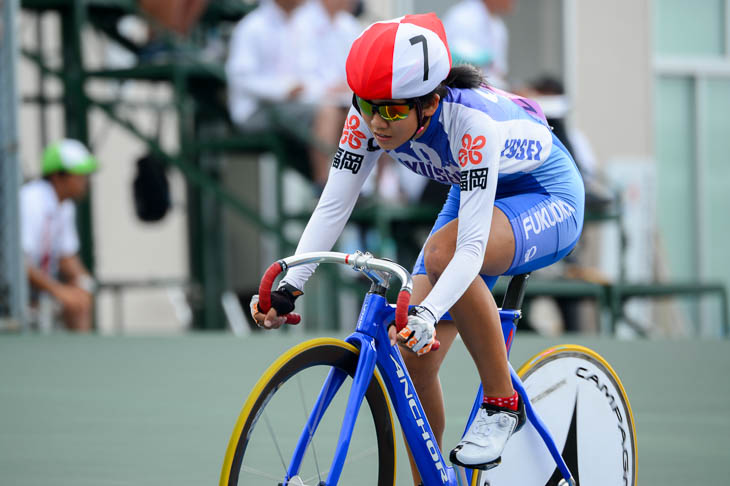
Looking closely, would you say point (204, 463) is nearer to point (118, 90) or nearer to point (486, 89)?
point (486, 89)

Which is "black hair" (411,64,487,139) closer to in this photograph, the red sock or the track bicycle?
the track bicycle

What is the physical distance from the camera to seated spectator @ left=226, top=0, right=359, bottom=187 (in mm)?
8906

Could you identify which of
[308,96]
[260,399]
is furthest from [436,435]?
[308,96]

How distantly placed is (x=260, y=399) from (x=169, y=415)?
3.06 metres

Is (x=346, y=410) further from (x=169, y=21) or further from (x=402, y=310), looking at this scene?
(x=169, y=21)

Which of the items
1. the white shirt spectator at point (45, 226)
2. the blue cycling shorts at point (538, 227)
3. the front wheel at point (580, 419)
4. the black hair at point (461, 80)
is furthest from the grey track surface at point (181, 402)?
the black hair at point (461, 80)

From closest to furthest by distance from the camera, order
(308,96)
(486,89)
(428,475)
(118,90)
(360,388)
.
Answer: (360,388), (428,475), (486,89), (308,96), (118,90)

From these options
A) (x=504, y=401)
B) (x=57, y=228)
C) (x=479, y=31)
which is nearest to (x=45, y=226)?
(x=57, y=228)

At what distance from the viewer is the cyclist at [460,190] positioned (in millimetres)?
2709

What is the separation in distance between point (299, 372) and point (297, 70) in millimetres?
6732

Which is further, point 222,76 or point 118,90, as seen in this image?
point 118,90

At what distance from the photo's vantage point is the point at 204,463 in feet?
13.7

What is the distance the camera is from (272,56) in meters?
8.95

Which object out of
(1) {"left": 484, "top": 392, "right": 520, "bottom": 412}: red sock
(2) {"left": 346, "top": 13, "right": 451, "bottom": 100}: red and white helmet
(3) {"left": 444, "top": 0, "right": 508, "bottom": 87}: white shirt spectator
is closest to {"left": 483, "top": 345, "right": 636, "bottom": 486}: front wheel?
(1) {"left": 484, "top": 392, "right": 520, "bottom": 412}: red sock
